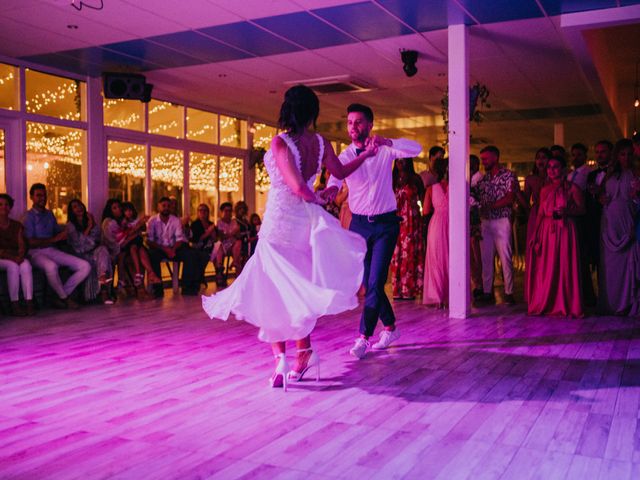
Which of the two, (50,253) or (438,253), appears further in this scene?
(50,253)

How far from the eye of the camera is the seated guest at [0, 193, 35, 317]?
20.8ft

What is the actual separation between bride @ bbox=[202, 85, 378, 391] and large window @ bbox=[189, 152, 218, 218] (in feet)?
25.8

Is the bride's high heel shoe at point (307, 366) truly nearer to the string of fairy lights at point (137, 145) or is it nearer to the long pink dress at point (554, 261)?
the long pink dress at point (554, 261)

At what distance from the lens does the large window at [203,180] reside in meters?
11.1

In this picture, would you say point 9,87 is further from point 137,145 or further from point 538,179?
point 538,179

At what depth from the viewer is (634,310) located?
5.94 m

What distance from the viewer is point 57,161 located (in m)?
8.62

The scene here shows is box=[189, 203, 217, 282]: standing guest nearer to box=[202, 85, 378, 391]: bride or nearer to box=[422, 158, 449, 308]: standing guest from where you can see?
box=[422, 158, 449, 308]: standing guest

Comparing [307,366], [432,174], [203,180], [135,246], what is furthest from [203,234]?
[307,366]

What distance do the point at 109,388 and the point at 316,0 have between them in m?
3.64

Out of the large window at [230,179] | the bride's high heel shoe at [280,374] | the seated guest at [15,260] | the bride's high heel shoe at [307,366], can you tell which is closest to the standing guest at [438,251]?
the bride's high heel shoe at [307,366]

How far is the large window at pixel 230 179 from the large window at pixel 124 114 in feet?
7.50

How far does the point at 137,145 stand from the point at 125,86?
1943 millimetres

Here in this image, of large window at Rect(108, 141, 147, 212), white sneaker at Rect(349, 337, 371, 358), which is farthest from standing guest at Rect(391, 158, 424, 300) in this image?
large window at Rect(108, 141, 147, 212)
